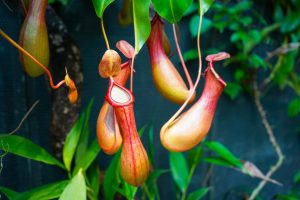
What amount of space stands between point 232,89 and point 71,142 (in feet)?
2.35

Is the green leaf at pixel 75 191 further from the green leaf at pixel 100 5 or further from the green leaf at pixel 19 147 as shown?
the green leaf at pixel 100 5

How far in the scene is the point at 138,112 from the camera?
3.34 ft

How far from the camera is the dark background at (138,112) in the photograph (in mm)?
795

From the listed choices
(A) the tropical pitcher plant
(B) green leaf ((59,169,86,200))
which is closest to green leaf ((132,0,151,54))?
(A) the tropical pitcher plant

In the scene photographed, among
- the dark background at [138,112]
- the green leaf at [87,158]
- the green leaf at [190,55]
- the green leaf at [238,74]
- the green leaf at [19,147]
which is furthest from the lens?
the green leaf at [238,74]

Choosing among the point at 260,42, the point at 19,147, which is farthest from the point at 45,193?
the point at 260,42

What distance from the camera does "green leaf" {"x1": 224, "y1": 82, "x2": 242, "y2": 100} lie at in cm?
118

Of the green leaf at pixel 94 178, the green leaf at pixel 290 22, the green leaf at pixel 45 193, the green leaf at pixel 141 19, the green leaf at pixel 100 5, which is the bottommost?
the green leaf at pixel 94 178

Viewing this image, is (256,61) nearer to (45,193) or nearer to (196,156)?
(196,156)

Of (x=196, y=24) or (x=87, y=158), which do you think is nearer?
(x=87, y=158)

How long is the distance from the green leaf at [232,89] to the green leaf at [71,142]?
673mm

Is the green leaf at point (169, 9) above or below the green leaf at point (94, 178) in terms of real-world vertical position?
above

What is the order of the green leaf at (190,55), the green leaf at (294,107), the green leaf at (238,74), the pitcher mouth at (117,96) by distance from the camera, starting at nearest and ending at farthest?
the pitcher mouth at (117,96) < the green leaf at (190,55) < the green leaf at (238,74) < the green leaf at (294,107)

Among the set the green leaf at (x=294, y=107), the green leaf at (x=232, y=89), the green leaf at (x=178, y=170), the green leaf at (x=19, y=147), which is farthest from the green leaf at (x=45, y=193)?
the green leaf at (x=294, y=107)
